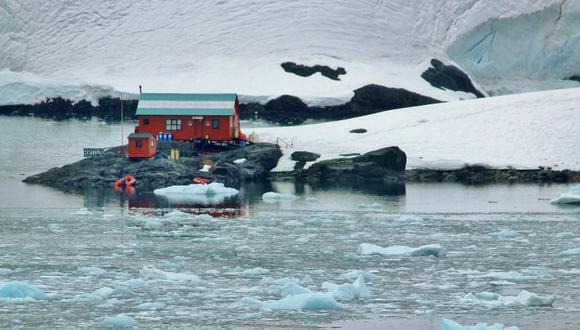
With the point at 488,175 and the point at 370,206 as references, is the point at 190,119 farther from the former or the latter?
the point at 370,206

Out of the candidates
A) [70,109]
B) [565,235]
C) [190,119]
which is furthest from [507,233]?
[70,109]

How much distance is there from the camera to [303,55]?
101 metres

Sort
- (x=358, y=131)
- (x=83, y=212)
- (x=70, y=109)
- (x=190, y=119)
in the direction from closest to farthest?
1. (x=83, y=212)
2. (x=190, y=119)
3. (x=358, y=131)
4. (x=70, y=109)

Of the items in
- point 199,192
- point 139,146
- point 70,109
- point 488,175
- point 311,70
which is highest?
point 311,70

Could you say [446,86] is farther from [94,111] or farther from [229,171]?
[229,171]

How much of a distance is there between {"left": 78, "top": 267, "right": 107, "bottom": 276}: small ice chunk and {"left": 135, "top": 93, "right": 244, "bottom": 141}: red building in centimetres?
3308

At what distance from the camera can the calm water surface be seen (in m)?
24.2

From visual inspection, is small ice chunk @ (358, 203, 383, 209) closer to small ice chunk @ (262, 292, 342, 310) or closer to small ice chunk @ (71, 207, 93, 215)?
small ice chunk @ (71, 207, 93, 215)

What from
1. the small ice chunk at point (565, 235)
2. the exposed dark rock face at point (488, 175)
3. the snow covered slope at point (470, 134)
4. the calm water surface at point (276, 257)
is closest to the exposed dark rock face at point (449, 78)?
the snow covered slope at point (470, 134)

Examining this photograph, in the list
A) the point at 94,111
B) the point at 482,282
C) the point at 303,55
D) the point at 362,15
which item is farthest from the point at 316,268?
the point at 362,15

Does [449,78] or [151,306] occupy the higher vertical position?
[449,78]

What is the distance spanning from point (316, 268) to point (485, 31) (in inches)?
2959

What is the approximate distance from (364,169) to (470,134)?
351 inches

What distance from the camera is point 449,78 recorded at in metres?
97.4
